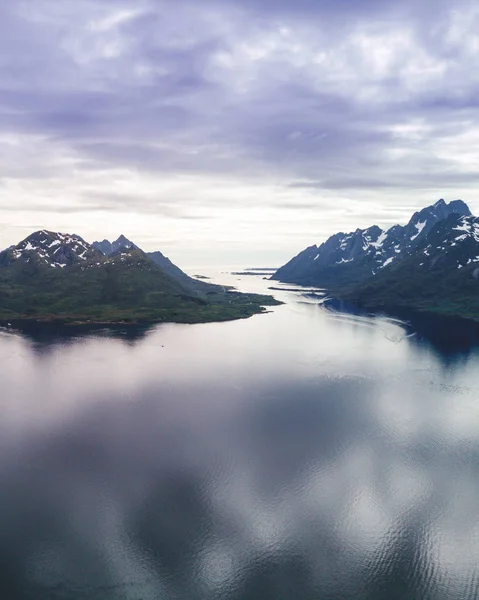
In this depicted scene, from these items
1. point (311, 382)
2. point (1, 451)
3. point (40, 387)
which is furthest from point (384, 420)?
point (40, 387)

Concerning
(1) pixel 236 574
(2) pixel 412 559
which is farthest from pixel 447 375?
(1) pixel 236 574

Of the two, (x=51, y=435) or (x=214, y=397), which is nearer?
(x=51, y=435)

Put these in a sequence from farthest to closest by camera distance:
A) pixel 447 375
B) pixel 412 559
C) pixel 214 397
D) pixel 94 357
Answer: pixel 94 357
pixel 447 375
pixel 214 397
pixel 412 559

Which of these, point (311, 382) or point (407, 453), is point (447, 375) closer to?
point (311, 382)

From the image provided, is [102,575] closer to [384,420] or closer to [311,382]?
[384,420]

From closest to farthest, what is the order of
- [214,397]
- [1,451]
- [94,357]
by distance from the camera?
[1,451]
[214,397]
[94,357]

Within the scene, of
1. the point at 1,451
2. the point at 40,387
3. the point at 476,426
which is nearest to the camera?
the point at 1,451
